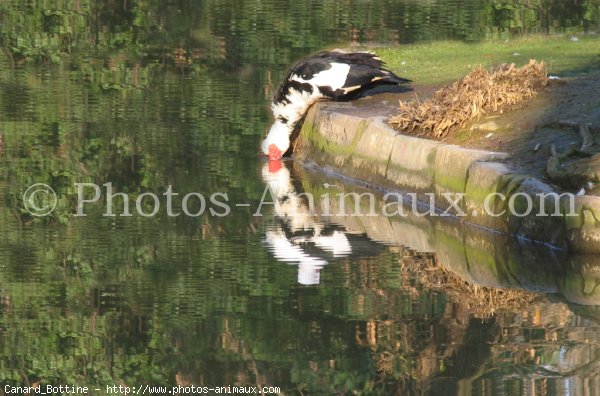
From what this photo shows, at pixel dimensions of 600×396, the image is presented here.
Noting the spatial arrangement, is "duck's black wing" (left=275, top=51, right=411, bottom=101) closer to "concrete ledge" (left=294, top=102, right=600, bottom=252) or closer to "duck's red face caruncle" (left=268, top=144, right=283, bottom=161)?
"concrete ledge" (left=294, top=102, right=600, bottom=252)

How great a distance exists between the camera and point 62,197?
11.1 meters

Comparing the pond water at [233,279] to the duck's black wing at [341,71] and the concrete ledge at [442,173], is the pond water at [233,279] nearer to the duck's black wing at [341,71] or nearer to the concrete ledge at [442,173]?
the concrete ledge at [442,173]

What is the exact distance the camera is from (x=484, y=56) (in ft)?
50.7

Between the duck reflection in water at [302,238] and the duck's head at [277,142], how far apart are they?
142 cm

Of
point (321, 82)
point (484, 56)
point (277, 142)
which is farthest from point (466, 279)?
point (484, 56)

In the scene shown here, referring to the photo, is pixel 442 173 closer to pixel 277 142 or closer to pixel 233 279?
pixel 233 279

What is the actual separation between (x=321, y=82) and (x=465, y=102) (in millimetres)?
2109

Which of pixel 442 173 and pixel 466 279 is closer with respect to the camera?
pixel 466 279

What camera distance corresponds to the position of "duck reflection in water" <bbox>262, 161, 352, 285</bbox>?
29.6ft

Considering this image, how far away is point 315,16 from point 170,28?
2390mm

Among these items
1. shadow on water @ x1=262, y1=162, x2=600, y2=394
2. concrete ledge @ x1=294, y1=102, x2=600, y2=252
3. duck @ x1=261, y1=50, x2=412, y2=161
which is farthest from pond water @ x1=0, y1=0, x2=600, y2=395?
duck @ x1=261, y1=50, x2=412, y2=161

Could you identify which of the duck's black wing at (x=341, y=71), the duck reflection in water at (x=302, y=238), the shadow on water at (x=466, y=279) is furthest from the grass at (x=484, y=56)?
the duck reflection in water at (x=302, y=238)

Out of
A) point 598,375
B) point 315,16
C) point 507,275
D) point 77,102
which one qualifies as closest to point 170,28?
point 315,16

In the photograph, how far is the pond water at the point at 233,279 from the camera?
6828 millimetres
